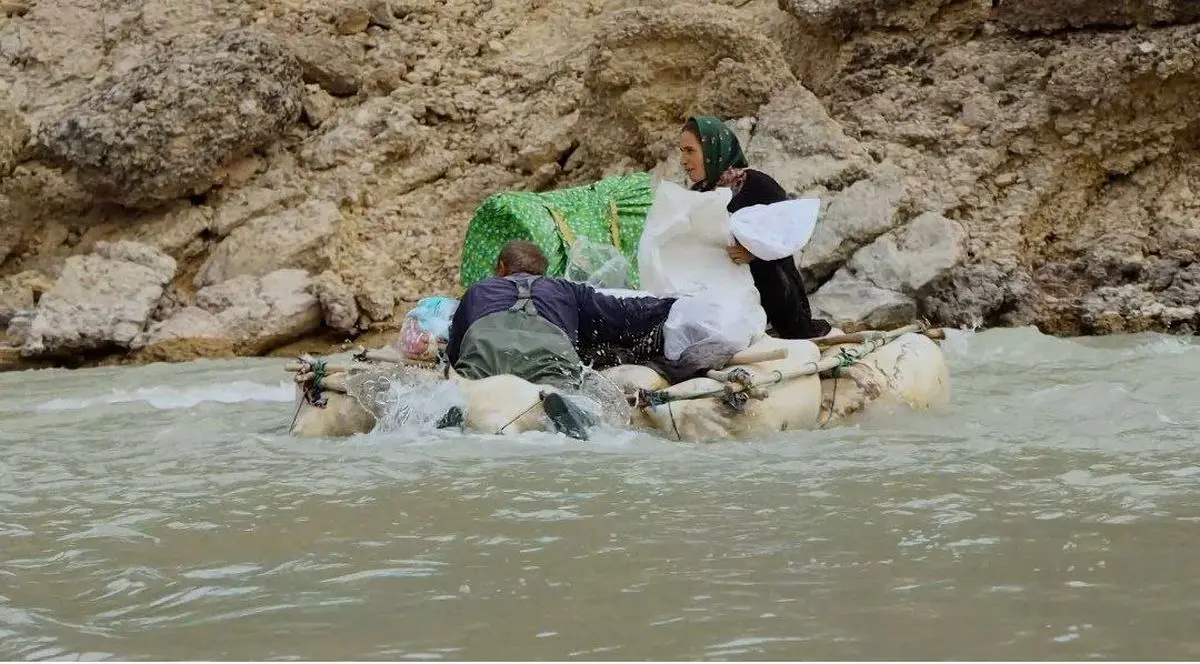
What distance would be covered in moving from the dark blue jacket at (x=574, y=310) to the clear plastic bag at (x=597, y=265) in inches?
28.4

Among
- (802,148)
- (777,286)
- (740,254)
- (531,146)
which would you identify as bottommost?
(777,286)

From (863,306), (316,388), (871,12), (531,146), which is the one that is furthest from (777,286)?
(531,146)

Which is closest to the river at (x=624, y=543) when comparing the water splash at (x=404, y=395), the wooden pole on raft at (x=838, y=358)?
the water splash at (x=404, y=395)

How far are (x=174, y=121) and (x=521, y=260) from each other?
6184 millimetres

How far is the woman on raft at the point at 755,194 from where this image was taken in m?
5.49

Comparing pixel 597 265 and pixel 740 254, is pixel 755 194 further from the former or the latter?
pixel 597 265

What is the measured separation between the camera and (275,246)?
10.2 meters

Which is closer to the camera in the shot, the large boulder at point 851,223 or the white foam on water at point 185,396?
the white foam on water at point 185,396

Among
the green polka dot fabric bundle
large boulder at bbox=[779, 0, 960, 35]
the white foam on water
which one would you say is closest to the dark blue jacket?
the green polka dot fabric bundle

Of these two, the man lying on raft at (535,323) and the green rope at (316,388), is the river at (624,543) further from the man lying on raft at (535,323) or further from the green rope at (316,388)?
the man lying on raft at (535,323)

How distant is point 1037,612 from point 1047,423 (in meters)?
2.32

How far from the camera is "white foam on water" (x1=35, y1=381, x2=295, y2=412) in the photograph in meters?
6.32

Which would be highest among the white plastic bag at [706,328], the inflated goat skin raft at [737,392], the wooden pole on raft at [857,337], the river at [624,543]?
the white plastic bag at [706,328]

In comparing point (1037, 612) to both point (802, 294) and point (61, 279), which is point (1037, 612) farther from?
point (61, 279)
